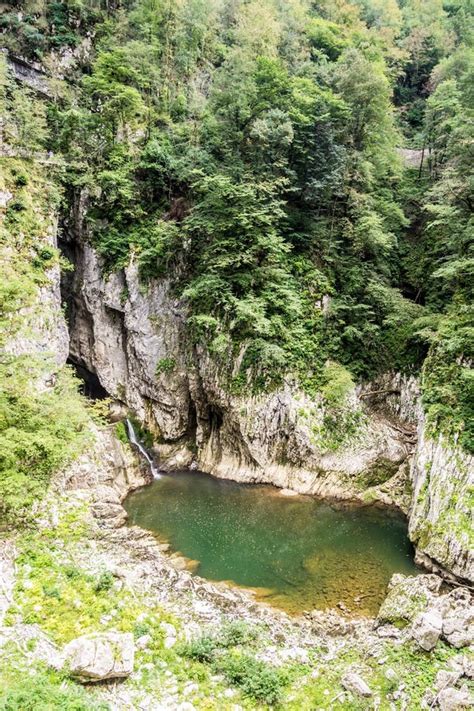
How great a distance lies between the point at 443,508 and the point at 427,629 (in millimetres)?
4429

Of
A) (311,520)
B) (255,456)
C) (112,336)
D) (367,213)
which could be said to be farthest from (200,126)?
(311,520)

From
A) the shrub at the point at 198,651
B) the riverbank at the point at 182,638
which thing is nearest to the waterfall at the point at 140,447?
the riverbank at the point at 182,638

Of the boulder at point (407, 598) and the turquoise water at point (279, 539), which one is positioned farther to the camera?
the turquoise water at point (279, 539)

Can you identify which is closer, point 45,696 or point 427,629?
point 45,696

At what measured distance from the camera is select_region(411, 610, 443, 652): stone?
27.6 feet

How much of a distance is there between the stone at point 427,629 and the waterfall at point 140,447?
39.0 feet

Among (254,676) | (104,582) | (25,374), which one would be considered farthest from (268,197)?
(254,676)

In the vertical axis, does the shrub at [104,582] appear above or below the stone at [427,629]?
above

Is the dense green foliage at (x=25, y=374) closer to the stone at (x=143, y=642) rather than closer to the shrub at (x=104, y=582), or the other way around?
the shrub at (x=104, y=582)

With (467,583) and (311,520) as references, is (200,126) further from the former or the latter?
(467,583)

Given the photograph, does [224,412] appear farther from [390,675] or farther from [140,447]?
[390,675]

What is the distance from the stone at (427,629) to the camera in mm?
8414

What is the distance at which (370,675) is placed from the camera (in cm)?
805

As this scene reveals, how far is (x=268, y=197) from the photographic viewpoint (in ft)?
60.1
